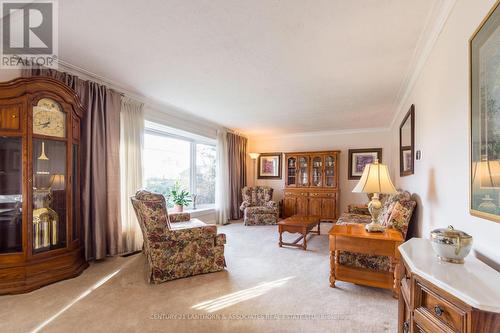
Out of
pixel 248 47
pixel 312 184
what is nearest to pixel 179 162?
pixel 312 184

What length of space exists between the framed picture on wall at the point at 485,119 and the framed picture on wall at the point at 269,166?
5824 mm

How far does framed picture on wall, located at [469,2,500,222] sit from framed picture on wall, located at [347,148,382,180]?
5.18 m

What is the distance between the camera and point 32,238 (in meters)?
2.45

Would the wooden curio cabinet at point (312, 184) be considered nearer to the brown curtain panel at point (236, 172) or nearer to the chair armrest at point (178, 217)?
the brown curtain panel at point (236, 172)

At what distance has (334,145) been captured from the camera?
21.6 ft

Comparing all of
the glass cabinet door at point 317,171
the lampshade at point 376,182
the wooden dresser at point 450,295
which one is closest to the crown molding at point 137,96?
the glass cabinet door at point 317,171

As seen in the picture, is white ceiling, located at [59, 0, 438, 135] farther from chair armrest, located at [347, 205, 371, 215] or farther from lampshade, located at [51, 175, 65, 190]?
chair armrest, located at [347, 205, 371, 215]

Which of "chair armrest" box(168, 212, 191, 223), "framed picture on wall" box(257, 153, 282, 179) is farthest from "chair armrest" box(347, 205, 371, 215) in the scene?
"chair armrest" box(168, 212, 191, 223)

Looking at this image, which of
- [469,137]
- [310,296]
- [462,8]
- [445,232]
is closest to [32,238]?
[310,296]

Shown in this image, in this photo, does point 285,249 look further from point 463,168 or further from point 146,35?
point 146,35

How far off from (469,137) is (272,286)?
2.09 metres

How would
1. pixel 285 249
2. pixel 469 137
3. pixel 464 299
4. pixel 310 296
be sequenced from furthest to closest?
pixel 285 249 → pixel 310 296 → pixel 469 137 → pixel 464 299

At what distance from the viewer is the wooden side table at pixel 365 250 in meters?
2.26

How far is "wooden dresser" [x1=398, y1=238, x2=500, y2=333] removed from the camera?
2.60 feet
